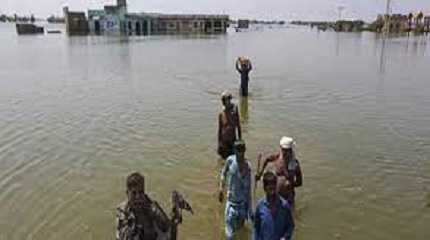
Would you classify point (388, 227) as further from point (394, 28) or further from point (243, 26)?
point (243, 26)

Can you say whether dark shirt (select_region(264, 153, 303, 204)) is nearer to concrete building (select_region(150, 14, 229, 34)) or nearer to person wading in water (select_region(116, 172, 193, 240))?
person wading in water (select_region(116, 172, 193, 240))

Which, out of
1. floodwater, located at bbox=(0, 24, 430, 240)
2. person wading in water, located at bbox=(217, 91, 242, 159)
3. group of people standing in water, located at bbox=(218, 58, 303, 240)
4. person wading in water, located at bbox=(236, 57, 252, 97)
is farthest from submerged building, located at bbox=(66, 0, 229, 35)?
group of people standing in water, located at bbox=(218, 58, 303, 240)

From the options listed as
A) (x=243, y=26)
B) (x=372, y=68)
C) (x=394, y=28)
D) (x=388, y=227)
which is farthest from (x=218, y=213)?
(x=243, y=26)

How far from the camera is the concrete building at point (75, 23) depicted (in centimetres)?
9256

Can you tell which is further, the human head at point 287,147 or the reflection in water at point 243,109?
the reflection in water at point 243,109

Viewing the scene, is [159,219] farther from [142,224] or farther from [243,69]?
[243,69]

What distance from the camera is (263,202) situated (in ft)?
15.4

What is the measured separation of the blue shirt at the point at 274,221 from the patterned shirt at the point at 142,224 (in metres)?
1.03

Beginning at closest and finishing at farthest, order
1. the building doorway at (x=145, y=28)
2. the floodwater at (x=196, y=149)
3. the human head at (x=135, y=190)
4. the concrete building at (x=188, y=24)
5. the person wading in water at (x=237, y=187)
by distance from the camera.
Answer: the human head at (x=135, y=190)
the person wading in water at (x=237, y=187)
the floodwater at (x=196, y=149)
the building doorway at (x=145, y=28)
the concrete building at (x=188, y=24)

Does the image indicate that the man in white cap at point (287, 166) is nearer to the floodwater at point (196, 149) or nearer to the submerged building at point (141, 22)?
the floodwater at point (196, 149)

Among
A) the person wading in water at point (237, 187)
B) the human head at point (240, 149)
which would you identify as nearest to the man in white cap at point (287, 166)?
the person wading in water at point (237, 187)

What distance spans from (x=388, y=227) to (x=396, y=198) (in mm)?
1354

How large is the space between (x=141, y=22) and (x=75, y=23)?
41.0 feet

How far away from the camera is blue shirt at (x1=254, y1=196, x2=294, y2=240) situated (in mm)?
4660
